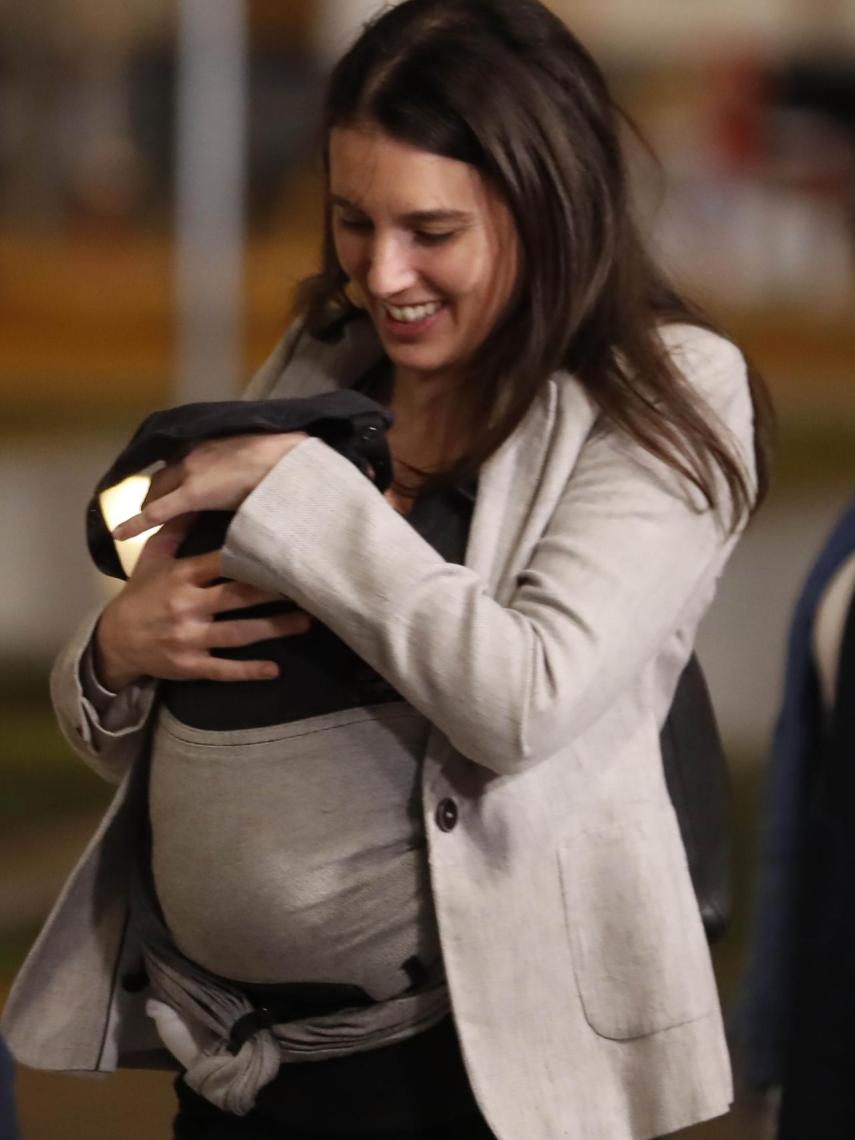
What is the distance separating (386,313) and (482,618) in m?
0.28

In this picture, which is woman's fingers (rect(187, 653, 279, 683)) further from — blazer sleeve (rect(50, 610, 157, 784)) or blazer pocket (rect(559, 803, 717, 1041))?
blazer pocket (rect(559, 803, 717, 1041))

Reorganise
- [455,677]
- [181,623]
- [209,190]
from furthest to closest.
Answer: [209,190]
[181,623]
[455,677]

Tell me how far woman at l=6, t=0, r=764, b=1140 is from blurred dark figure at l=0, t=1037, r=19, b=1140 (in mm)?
295

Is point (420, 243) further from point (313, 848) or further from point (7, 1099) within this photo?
point (7, 1099)

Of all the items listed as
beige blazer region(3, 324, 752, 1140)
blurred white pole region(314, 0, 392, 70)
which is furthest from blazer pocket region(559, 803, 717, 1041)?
blurred white pole region(314, 0, 392, 70)

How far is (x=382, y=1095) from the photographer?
1340 mm

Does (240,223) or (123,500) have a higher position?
(123,500)

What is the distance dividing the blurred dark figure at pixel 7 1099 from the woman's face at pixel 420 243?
0.71 m

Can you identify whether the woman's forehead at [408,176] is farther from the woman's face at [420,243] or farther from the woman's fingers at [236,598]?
the woman's fingers at [236,598]

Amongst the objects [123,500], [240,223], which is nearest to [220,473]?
[123,500]

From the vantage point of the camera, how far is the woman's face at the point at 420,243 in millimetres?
1299

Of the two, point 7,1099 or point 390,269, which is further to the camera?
point 7,1099

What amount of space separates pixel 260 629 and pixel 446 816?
18cm

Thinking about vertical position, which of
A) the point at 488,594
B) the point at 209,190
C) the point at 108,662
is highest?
the point at 488,594
